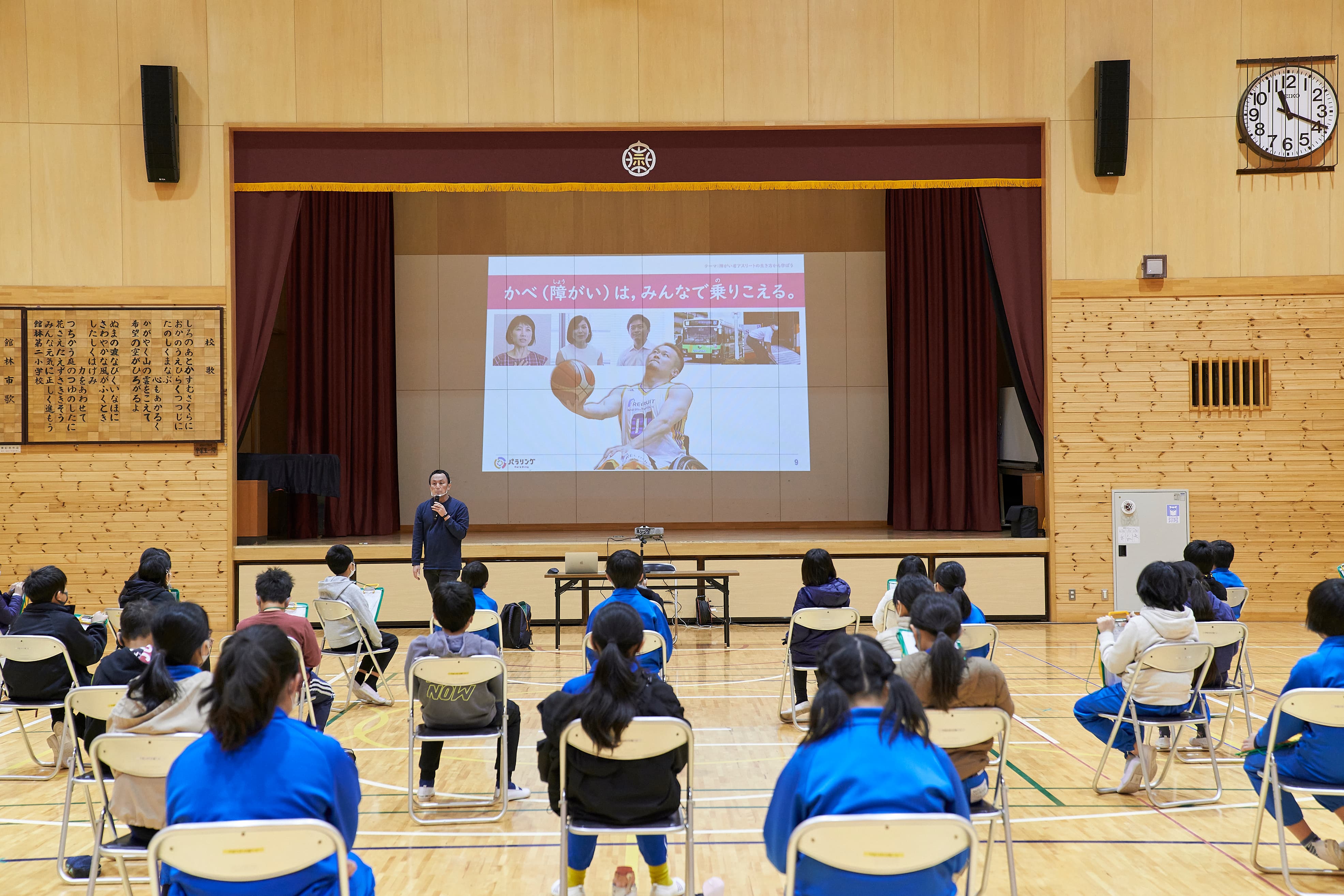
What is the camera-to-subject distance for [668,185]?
989cm

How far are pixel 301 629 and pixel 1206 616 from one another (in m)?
4.28

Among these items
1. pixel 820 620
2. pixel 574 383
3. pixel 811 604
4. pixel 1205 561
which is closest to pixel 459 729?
pixel 820 620

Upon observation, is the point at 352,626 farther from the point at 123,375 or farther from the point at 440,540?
the point at 123,375

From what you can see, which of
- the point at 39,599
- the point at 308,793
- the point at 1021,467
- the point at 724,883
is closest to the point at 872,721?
the point at 308,793

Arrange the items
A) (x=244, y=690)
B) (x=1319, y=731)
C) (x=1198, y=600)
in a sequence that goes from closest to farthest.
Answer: (x=244, y=690)
(x=1319, y=731)
(x=1198, y=600)

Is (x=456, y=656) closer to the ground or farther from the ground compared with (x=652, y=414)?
closer to the ground

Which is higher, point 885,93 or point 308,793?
point 885,93

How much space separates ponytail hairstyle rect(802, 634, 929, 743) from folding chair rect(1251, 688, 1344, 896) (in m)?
1.78

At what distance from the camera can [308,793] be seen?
2.23 meters

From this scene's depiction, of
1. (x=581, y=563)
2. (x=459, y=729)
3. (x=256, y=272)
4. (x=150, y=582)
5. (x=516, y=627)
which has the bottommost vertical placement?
(x=516, y=627)

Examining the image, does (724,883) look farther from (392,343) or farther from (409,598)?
(392,343)

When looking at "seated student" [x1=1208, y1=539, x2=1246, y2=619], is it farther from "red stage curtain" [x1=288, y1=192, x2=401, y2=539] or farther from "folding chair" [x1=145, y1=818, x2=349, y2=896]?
"red stage curtain" [x1=288, y1=192, x2=401, y2=539]

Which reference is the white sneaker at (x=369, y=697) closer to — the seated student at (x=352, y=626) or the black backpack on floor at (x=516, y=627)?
the seated student at (x=352, y=626)

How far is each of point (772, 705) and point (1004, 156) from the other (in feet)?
19.9
